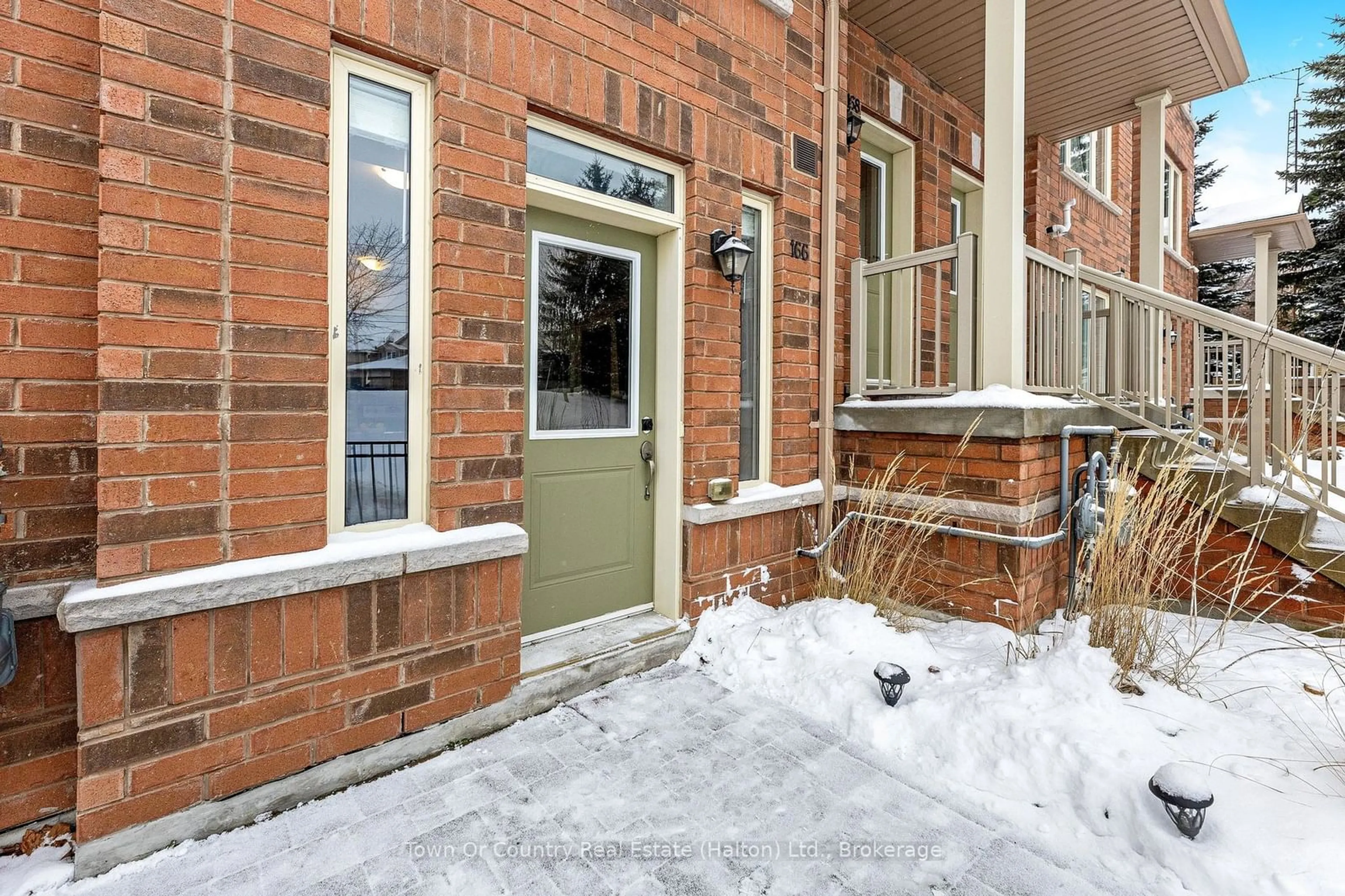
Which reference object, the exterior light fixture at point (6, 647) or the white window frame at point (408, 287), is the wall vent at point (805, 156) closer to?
the white window frame at point (408, 287)

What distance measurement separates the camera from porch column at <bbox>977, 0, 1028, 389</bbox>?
3383 millimetres

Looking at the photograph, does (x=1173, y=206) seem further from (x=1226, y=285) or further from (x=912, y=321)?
(x=1226, y=285)

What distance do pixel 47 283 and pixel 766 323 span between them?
305 cm

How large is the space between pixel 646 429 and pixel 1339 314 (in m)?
18.1

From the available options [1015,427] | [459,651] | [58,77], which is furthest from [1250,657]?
[58,77]

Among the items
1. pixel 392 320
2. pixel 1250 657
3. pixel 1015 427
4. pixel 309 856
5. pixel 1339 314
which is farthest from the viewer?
pixel 1339 314

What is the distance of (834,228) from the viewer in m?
3.86

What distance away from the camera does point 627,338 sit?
10.5 ft

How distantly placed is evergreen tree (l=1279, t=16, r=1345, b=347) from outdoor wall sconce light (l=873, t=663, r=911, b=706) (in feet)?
57.3

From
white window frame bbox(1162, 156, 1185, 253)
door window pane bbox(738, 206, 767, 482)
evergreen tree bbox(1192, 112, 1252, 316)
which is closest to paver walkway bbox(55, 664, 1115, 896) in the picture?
door window pane bbox(738, 206, 767, 482)

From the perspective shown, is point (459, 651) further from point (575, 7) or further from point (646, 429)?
point (575, 7)

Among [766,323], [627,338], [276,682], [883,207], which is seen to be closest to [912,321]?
[766,323]

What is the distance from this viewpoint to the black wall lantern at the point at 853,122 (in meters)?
4.12

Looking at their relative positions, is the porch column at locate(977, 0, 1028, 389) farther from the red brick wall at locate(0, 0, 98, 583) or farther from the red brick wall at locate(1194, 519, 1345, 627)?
the red brick wall at locate(0, 0, 98, 583)
